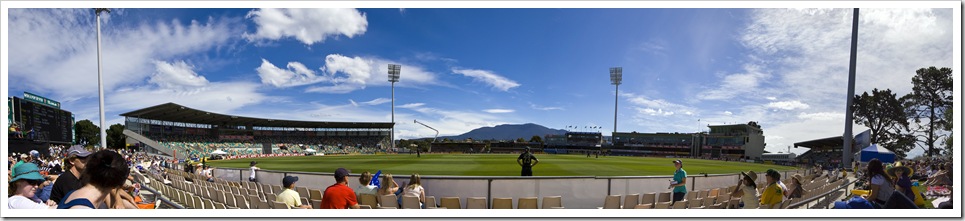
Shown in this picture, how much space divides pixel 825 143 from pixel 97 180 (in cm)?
6507

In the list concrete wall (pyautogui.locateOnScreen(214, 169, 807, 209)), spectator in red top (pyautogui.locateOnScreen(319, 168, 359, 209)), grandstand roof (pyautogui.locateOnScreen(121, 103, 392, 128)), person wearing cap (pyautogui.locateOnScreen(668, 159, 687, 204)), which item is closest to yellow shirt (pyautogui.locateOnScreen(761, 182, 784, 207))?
person wearing cap (pyautogui.locateOnScreen(668, 159, 687, 204))

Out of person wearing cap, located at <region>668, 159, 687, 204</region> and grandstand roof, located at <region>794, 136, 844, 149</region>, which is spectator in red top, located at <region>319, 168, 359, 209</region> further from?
grandstand roof, located at <region>794, 136, 844, 149</region>

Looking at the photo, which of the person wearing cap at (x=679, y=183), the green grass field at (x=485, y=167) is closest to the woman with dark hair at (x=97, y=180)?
the person wearing cap at (x=679, y=183)

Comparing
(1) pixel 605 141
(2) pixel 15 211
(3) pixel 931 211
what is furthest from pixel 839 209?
(1) pixel 605 141

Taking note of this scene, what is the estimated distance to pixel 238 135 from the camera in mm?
61375

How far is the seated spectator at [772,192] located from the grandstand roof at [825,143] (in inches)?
2146

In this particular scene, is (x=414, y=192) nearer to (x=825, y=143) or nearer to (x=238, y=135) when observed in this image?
(x=825, y=143)

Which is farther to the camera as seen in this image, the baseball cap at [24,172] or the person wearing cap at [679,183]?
the person wearing cap at [679,183]

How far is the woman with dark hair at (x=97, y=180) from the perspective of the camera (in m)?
2.55

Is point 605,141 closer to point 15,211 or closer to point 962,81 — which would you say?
point 962,81

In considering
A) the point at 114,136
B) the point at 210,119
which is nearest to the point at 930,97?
the point at 210,119

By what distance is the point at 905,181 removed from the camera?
5.16 meters

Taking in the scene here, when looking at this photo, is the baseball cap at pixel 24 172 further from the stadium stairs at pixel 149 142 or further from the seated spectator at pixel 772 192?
the stadium stairs at pixel 149 142

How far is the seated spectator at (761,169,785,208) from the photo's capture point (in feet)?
16.7
